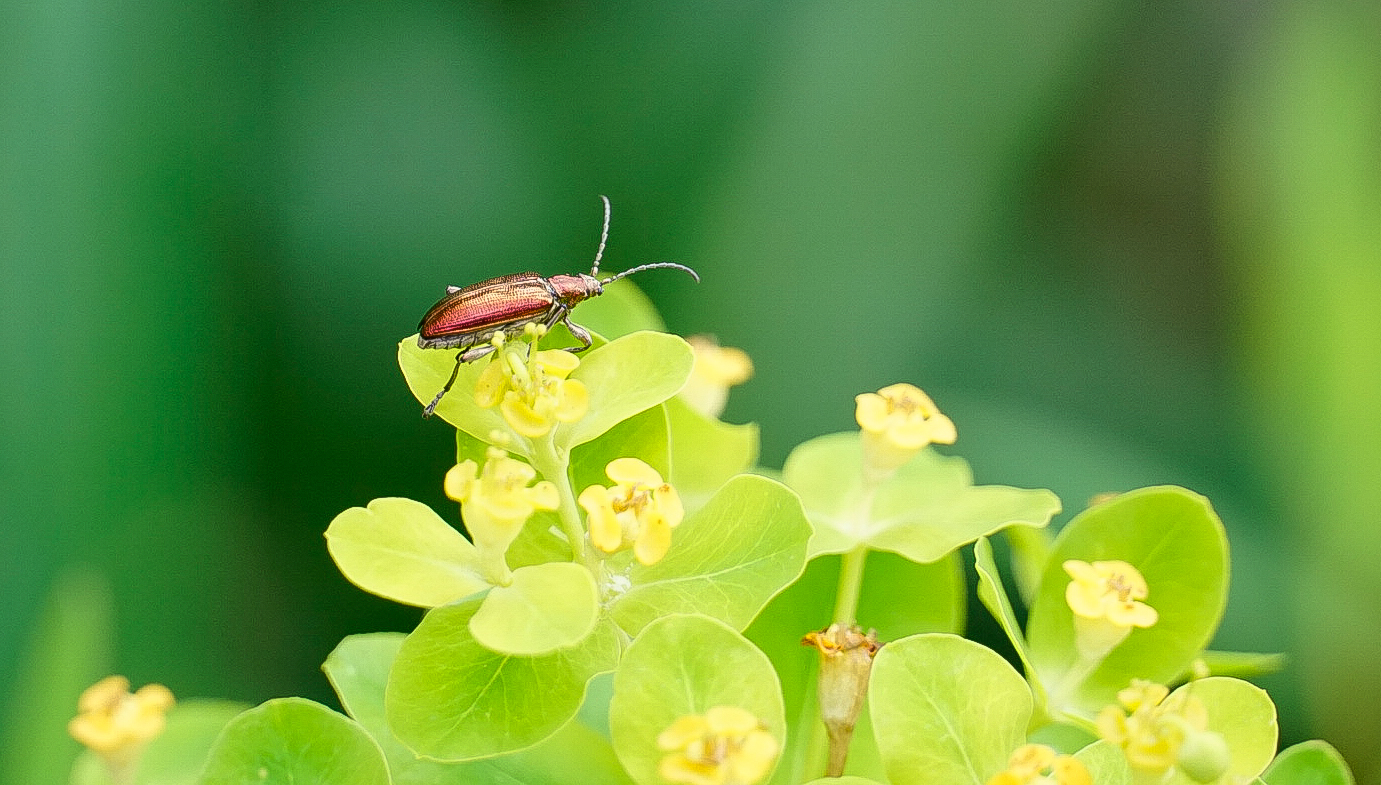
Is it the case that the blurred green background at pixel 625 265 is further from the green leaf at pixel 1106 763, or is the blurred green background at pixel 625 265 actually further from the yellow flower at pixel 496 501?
the green leaf at pixel 1106 763

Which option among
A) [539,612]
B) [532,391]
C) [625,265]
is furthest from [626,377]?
[625,265]

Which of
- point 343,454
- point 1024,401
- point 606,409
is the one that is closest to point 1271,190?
point 1024,401

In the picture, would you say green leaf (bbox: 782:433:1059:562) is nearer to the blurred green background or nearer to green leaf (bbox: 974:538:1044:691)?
green leaf (bbox: 974:538:1044:691)

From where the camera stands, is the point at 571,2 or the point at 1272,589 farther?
the point at 571,2

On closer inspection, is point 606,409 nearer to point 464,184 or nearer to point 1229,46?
point 464,184

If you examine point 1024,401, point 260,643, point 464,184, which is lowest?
point 260,643

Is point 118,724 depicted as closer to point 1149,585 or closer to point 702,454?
point 702,454

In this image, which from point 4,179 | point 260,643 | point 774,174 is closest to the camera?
point 4,179
